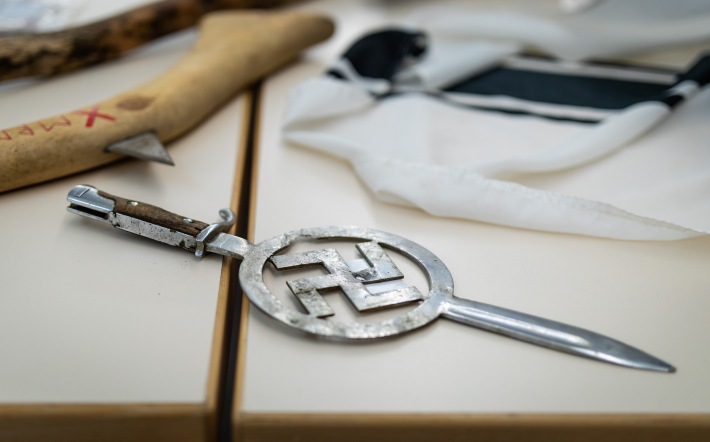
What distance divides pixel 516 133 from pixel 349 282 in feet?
1.24

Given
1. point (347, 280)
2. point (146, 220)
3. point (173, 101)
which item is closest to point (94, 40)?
point (173, 101)

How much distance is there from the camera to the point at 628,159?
2.70ft

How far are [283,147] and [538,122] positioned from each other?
311 mm

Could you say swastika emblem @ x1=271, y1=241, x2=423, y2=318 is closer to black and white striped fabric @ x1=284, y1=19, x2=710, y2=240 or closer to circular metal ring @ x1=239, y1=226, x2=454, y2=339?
circular metal ring @ x1=239, y1=226, x2=454, y2=339

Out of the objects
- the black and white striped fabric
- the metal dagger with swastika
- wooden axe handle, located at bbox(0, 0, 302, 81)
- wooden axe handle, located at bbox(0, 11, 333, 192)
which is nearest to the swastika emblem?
the metal dagger with swastika

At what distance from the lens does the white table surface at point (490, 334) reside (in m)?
0.52

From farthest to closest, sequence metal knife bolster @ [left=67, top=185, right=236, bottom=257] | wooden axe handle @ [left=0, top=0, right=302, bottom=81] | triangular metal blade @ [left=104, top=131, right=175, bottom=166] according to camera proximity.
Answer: wooden axe handle @ [left=0, top=0, right=302, bottom=81] < triangular metal blade @ [left=104, top=131, right=175, bottom=166] < metal knife bolster @ [left=67, top=185, right=236, bottom=257]

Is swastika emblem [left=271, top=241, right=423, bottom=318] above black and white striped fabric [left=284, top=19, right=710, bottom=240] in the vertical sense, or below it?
below

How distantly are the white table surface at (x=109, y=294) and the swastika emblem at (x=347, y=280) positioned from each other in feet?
0.22

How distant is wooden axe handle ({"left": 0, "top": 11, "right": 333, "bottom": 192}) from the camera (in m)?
0.73

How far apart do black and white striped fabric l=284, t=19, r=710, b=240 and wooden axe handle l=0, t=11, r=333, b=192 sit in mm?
103

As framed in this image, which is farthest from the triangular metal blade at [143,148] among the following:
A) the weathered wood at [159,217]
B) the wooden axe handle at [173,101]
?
the weathered wood at [159,217]

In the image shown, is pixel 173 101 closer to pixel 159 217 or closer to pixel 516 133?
pixel 159 217

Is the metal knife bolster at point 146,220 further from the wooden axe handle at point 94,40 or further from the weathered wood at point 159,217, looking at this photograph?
the wooden axe handle at point 94,40
